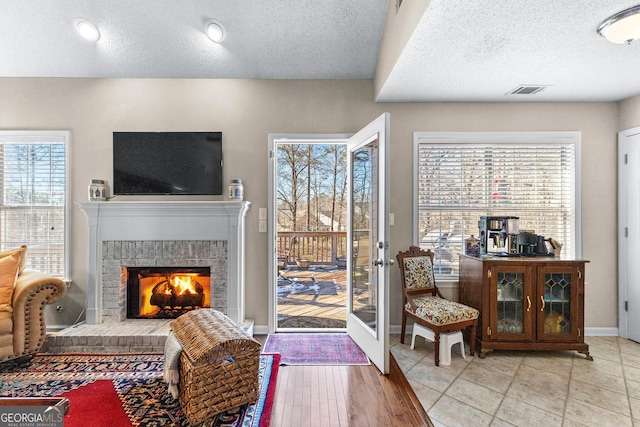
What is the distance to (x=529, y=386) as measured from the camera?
2.47m

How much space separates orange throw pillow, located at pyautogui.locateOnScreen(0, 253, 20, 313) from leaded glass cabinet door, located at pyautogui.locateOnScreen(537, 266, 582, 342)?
15.1 ft

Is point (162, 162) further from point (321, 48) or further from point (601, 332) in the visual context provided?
point (601, 332)

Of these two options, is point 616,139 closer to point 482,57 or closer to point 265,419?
point 482,57

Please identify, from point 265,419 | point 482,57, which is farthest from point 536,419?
point 482,57

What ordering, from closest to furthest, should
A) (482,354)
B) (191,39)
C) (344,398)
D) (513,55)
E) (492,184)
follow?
(344,398)
(513,55)
(482,354)
(191,39)
(492,184)

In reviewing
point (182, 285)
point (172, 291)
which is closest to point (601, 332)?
point (182, 285)

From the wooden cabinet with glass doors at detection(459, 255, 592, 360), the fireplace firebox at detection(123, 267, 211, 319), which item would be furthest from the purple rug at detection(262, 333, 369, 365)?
the wooden cabinet with glass doors at detection(459, 255, 592, 360)

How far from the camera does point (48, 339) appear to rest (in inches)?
118

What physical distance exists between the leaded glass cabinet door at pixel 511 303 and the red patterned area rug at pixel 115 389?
80.4 inches

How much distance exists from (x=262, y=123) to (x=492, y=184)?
103 inches

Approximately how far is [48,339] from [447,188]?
423cm

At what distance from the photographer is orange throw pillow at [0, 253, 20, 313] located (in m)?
2.64

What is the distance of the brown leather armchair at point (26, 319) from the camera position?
101 inches

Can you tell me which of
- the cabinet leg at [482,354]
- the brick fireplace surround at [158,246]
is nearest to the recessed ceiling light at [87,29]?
the brick fireplace surround at [158,246]
